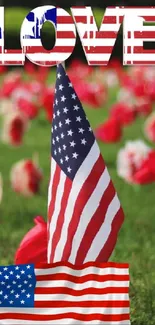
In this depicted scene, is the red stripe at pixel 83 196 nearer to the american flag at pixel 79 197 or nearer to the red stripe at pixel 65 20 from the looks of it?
the american flag at pixel 79 197

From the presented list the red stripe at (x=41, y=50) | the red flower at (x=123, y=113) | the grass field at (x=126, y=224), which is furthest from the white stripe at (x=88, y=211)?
the red flower at (x=123, y=113)

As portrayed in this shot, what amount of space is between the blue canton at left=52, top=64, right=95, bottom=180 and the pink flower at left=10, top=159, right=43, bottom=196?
214 cm

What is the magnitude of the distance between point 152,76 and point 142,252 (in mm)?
5505

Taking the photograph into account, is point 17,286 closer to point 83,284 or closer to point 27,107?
point 83,284

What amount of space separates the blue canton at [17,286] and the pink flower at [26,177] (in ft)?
7.43

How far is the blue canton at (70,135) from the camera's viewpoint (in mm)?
2846

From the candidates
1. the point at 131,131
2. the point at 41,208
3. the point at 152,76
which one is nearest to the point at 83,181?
the point at 41,208

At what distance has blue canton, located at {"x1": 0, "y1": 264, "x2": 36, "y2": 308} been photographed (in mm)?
2736

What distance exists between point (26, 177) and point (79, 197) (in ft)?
7.52

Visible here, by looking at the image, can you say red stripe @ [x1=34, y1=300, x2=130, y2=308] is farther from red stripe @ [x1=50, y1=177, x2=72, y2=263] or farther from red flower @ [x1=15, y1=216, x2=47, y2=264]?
red flower @ [x1=15, y1=216, x2=47, y2=264]

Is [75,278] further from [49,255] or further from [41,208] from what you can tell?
[41,208]

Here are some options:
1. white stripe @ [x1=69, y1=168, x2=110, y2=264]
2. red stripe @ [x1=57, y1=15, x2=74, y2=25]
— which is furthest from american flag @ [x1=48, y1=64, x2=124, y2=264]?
red stripe @ [x1=57, y1=15, x2=74, y2=25]

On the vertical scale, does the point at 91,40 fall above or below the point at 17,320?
above

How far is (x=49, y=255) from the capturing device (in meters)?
2.91
